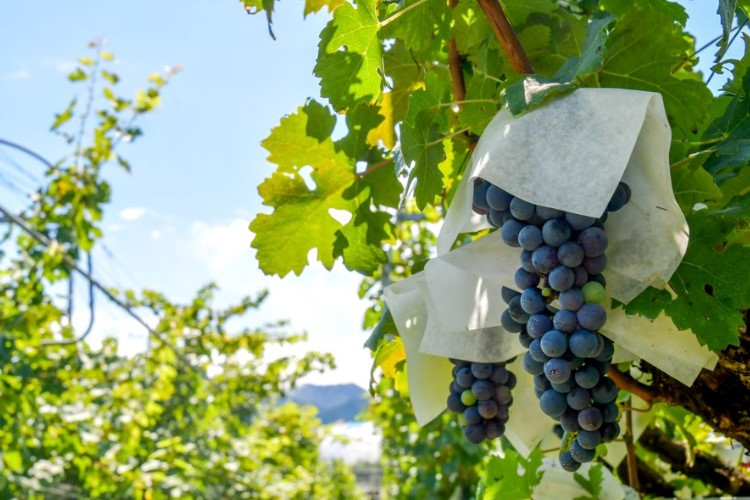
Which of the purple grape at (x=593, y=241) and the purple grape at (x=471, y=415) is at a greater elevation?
the purple grape at (x=593, y=241)

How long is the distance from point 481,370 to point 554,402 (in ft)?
0.59

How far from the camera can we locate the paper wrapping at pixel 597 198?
73cm

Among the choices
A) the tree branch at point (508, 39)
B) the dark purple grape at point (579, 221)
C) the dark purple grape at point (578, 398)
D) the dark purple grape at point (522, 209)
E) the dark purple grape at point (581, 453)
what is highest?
the tree branch at point (508, 39)

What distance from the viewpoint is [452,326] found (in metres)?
0.90

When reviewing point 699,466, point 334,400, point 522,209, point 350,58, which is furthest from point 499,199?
point 334,400

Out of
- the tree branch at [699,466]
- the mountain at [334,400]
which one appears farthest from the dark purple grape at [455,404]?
the mountain at [334,400]

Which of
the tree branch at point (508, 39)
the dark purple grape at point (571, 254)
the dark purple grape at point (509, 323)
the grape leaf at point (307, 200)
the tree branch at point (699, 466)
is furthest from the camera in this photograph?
the tree branch at point (699, 466)

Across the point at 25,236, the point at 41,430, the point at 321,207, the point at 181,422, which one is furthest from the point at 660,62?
the point at 181,422

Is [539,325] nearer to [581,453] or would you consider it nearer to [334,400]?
[581,453]

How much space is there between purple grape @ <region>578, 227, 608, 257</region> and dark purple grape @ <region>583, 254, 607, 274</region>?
10mm

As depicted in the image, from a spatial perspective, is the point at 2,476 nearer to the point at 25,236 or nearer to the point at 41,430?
the point at 41,430

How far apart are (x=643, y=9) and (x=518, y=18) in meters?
0.27

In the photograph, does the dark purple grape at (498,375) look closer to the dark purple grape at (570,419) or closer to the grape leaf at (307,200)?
the dark purple grape at (570,419)

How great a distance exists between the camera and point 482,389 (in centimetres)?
96
